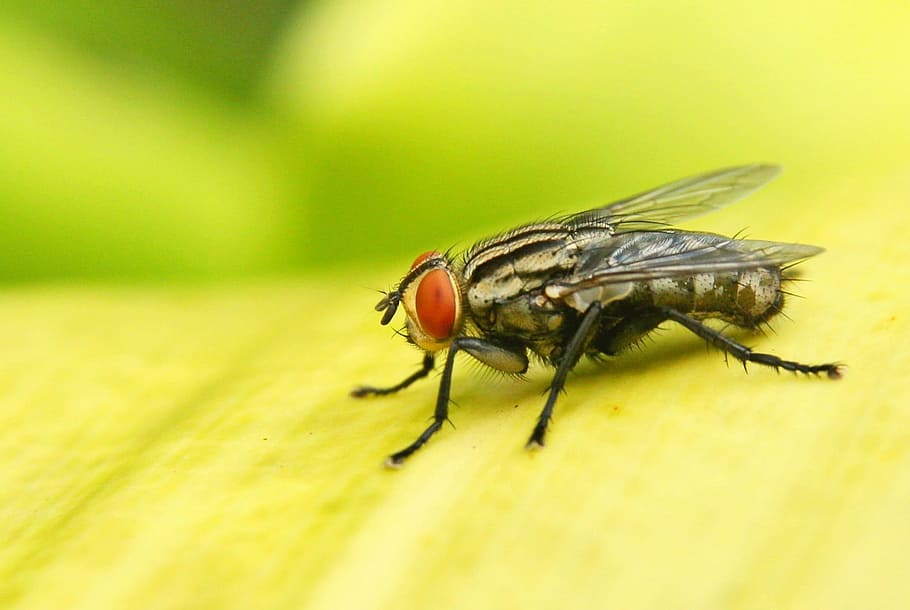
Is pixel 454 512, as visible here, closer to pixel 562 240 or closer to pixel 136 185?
pixel 562 240

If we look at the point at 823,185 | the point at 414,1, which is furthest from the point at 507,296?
the point at 414,1

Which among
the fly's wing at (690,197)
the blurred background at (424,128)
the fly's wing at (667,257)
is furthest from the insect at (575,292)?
the blurred background at (424,128)

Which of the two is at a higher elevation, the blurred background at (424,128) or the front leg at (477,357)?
the blurred background at (424,128)

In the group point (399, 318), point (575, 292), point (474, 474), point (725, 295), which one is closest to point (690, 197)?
point (725, 295)

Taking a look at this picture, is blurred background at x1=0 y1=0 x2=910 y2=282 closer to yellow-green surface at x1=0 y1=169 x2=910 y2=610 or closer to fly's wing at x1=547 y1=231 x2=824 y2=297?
yellow-green surface at x1=0 y1=169 x2=910 y2=610

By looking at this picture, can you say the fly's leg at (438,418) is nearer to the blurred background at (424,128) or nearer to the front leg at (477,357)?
the front leg at (477,357)

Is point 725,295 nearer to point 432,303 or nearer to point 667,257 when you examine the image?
point 667,257

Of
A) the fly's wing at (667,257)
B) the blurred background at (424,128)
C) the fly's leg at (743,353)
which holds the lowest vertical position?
the fly's leg at (743,353)
